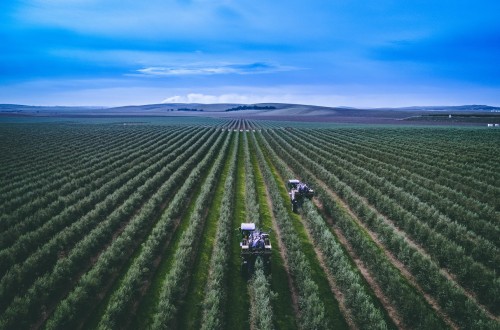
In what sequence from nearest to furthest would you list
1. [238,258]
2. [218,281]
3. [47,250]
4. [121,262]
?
[218,281]
[47,250]
[121,262]
[238,258]

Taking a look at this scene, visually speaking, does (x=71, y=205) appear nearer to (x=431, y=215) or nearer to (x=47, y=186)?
(x=47, y=186)

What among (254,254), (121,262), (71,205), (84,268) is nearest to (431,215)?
(254,254)

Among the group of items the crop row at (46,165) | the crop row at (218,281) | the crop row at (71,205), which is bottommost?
the crop row at (218,281)

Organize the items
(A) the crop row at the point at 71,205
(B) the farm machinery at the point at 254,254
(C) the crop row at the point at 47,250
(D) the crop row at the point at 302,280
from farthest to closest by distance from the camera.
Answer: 1. (A) the crop row at the point at 71,205
2. (B) the farm machinery at the point at 254,254
3. (C) the crop row at the point at 47,250
4. (D) the crop row at the point at 302,280

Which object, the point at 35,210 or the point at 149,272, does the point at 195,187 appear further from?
the point at 149,272

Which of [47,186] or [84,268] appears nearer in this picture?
[84,268]

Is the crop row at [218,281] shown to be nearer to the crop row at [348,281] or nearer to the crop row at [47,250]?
the crop row at [348,281]

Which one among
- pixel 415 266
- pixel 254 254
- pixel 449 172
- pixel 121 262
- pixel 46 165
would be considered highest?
pixel 449 172

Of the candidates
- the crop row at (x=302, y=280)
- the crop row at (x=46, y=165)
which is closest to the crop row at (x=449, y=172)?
the crop row at (x=302, y=280)

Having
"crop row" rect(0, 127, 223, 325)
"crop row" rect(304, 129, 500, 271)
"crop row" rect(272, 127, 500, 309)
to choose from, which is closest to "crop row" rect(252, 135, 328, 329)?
"crop row" rect(272, 127, 500, 309)

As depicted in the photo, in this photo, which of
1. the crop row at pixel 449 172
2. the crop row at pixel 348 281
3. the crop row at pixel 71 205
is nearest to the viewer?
the crop row at pixel 348 281

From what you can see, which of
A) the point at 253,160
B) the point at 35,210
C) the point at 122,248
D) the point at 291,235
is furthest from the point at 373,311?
the point at 253,160
